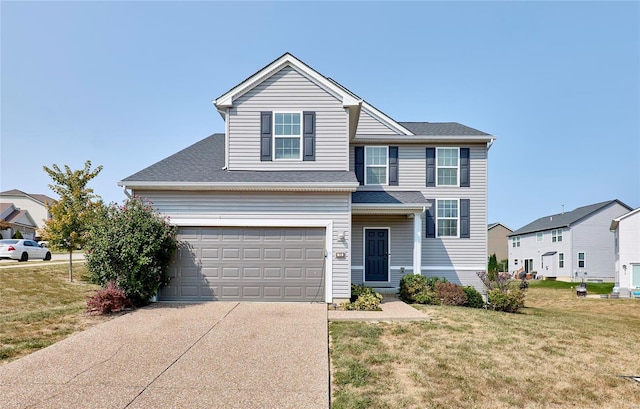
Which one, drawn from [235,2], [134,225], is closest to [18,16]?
[235,2]

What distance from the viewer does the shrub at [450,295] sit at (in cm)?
1248

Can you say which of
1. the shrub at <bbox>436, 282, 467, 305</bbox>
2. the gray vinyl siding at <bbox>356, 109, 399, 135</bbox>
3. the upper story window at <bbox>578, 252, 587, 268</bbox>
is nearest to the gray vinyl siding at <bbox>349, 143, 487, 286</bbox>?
the gray vinyl siding at <bbox>356, 109, 399, 135</bbox>

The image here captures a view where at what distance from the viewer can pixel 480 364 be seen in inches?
253

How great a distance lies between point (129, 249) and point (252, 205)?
11.5 ft

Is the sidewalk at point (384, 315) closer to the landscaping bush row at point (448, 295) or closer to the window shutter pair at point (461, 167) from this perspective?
the landscaping bush row at point (448, 295)

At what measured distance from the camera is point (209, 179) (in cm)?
1094

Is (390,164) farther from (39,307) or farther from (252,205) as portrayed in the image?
(39,307)

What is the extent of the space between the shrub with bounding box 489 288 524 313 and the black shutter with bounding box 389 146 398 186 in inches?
236

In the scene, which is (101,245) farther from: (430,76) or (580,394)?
(430,76)

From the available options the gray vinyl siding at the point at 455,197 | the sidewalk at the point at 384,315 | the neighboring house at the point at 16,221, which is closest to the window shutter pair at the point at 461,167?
the gray vinyl siding at the point at 455,197

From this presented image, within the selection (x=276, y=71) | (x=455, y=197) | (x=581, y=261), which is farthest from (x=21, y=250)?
(x=581, y=261)

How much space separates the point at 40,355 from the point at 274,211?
6.26 metres

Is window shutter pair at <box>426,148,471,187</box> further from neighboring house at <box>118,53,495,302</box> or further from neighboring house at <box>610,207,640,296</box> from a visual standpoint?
neighboring house at <box>610,207,640,296</box>

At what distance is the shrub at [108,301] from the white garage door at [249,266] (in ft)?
4.21
